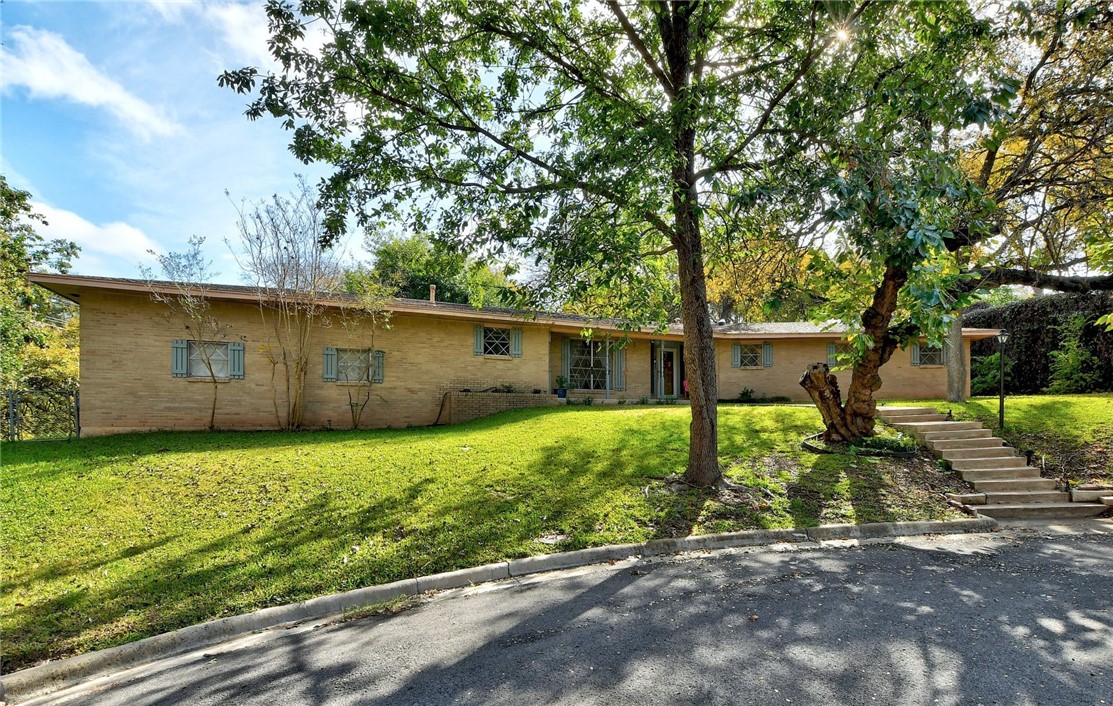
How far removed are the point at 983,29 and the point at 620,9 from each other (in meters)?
4.41

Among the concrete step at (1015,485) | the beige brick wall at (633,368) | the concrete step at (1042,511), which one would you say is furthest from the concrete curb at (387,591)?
the beige brick wall at (633,368)

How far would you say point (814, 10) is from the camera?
19.4 feet

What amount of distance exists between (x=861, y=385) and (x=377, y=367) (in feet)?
38.5

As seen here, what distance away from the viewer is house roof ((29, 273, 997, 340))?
11.0 m

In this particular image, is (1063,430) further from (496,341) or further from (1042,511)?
(496,341)

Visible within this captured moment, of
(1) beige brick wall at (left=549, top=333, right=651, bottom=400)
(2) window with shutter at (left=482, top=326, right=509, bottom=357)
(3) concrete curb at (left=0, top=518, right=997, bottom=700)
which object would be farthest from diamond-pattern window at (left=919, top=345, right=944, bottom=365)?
(2) window with shutter at (left=482, top=326, right=509, bottom=357)

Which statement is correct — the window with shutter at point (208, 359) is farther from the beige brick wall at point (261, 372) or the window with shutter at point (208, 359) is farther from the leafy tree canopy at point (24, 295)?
the leafy tree canopy at point (24, 295)

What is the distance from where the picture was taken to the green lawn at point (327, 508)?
474 cm

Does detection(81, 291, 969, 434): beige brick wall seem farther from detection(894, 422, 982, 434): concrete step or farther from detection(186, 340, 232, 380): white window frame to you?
detection(894, 422, 982, 434): concrete step

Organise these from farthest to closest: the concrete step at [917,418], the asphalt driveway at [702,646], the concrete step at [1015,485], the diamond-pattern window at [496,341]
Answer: the diamond-pattern window at [496,341] < the concrete step at [917,418] < the concrete step at [1015,485] < the asphalt driveway at [702,646]

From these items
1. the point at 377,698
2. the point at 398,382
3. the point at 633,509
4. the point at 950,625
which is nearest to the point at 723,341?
the point at 398,382

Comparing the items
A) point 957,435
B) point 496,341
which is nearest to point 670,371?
point 496,341

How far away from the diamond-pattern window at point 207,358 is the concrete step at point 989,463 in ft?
51.4

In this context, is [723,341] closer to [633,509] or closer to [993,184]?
[993,184]
